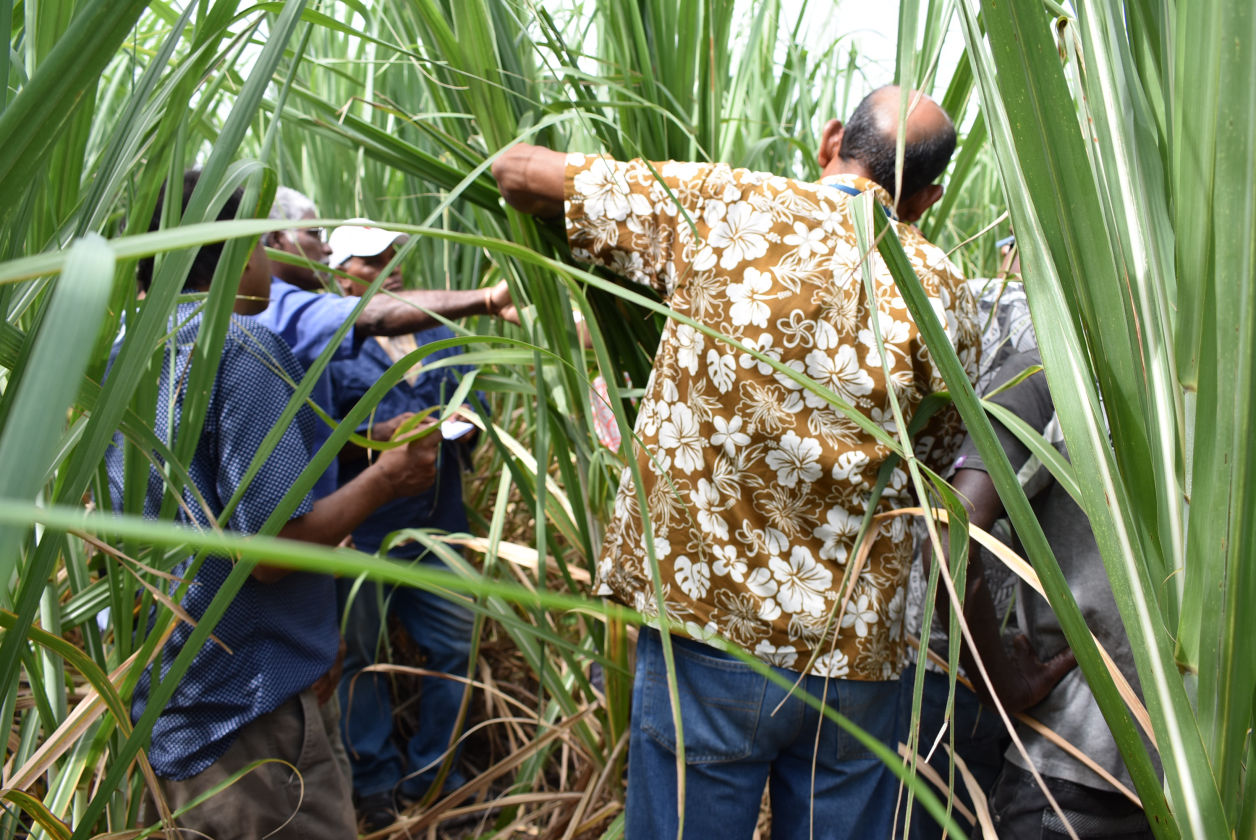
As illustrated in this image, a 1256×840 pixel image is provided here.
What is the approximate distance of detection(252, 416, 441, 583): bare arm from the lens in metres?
1.15

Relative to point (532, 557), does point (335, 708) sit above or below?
below

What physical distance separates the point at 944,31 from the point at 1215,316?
0.20 m

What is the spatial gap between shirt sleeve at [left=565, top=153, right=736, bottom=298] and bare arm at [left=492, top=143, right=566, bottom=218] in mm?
12

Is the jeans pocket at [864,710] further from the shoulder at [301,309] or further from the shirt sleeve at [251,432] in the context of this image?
the shoulder at [301,309]

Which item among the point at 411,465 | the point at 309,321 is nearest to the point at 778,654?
the point at 411,465

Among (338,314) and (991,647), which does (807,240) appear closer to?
(991,647)

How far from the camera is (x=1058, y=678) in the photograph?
108 cm

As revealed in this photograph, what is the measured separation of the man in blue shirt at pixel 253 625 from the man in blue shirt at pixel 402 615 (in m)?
0.62

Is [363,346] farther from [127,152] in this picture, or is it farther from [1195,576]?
[1195,576]

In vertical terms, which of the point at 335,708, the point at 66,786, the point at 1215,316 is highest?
the point at 1215,316

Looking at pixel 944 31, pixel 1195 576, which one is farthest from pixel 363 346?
pixel 1195 576

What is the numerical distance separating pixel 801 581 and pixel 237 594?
65 centimetres

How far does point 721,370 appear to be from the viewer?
Answer: 0.96 meters

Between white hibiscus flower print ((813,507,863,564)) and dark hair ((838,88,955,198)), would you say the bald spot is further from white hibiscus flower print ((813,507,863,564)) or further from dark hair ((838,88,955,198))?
white hibiscus flower print ((813,507,863,564))
